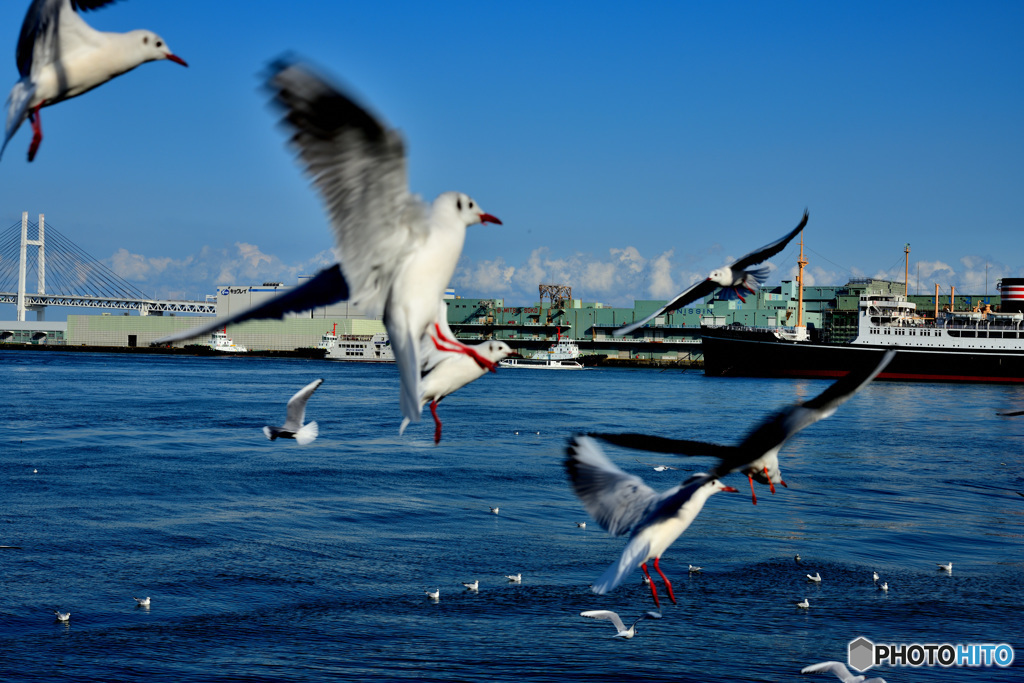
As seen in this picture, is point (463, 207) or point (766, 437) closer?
point (463, 207)

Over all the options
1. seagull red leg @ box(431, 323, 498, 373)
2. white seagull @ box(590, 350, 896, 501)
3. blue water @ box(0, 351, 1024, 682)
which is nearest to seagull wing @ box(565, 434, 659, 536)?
white seagull @ box(590, 350, 896, 501)

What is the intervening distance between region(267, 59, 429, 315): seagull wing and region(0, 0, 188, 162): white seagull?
13.6 inches

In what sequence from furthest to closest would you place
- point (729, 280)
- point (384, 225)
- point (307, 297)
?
point (729, 280), point (307, 297), point (384, 225)

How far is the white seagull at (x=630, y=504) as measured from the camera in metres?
4.71

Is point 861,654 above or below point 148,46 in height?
below

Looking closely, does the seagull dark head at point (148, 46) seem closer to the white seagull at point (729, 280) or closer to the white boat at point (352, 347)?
the white seagull at point (729, 280)

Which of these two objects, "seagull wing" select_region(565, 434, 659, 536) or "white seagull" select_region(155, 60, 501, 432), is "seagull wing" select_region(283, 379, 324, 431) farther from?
"white seagull" select_region(155, 60, 501, 432)

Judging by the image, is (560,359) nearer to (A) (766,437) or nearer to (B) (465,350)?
(A) (766,437)

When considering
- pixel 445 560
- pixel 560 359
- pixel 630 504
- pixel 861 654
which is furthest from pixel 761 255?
pixel 560 359

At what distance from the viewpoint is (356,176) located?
84.4 inches

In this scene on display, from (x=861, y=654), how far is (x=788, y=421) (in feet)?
31.7

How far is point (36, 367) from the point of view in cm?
7556

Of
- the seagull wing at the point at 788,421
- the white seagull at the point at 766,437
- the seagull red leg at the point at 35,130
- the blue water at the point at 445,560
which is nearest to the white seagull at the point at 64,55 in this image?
the seagull red leg at the point at 35,130

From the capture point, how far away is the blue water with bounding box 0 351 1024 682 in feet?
37.1
